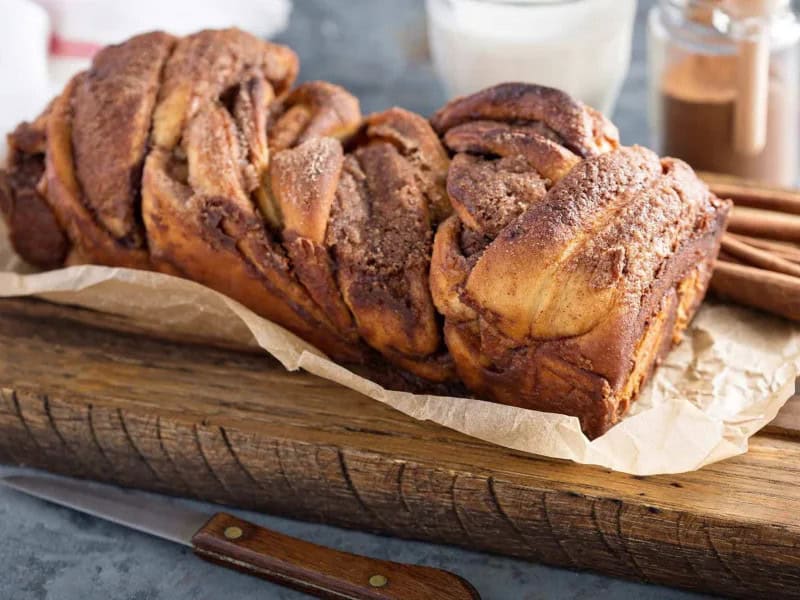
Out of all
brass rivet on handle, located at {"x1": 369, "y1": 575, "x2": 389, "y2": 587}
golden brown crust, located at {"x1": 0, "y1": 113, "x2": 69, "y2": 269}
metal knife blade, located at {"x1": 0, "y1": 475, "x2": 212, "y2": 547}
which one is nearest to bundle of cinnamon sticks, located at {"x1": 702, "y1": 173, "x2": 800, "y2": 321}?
brass rivet on handle, located at {"x1": 369, "y1": 575, "x2": 389, "y2": 587}

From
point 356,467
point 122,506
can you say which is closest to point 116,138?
point 122,506

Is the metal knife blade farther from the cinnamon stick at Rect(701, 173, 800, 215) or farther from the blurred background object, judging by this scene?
the cinnamon stick at Rect(701, 173, 800, 215)

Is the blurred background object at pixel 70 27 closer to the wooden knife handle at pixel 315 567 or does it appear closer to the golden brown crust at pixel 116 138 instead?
the golden brown crust at pixel 116 138

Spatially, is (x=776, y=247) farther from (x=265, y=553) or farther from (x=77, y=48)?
(x=77, y=48)

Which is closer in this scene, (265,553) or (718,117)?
(265,553)

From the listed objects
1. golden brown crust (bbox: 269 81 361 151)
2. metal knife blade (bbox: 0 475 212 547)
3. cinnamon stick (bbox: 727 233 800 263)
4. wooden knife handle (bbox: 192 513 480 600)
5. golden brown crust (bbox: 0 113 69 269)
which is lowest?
metal knife blade (bbox: 0 475 212 547)
